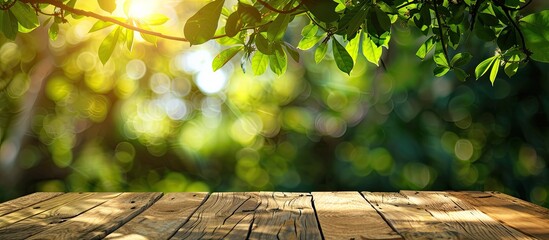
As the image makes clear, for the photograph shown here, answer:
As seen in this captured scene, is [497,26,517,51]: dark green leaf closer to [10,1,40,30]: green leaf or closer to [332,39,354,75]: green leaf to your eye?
[332,39,354,75]: green leaf

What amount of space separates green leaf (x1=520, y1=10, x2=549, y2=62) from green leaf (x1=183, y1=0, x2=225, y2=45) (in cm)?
57

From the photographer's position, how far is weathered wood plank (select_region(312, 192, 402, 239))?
4.98 feet

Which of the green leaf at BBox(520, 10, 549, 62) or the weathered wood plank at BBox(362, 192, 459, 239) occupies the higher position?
the green leaf at BBox(520, 10, 549, 62)

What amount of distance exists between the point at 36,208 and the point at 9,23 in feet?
3.36

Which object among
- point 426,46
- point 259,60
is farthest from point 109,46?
point 426,46

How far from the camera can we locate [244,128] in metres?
4.16

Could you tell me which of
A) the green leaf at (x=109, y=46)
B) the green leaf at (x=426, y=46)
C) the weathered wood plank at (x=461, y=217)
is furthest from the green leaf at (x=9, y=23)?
the weathered wood plank at (x=461, y=217)

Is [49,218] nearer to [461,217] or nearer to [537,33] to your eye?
[461,217]

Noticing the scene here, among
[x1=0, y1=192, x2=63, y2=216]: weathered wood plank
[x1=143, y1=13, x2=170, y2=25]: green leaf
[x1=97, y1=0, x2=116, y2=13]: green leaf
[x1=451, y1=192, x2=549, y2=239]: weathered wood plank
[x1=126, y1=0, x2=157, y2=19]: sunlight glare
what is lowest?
[x1=451, y1=192, x2=549, y2=239]: weathered wood plank

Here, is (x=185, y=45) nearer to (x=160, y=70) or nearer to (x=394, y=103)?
(x=160, y=70)

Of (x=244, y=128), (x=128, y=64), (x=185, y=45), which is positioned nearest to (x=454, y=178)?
(x=244, y=128)

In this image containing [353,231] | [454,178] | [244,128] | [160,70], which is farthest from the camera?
[160,70]

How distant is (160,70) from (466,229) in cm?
340

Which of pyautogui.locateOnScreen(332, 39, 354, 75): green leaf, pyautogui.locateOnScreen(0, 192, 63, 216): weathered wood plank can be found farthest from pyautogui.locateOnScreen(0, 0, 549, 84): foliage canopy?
pyautogui.locateOnScreen(0, 192, 63, 216): weathered wood plank
